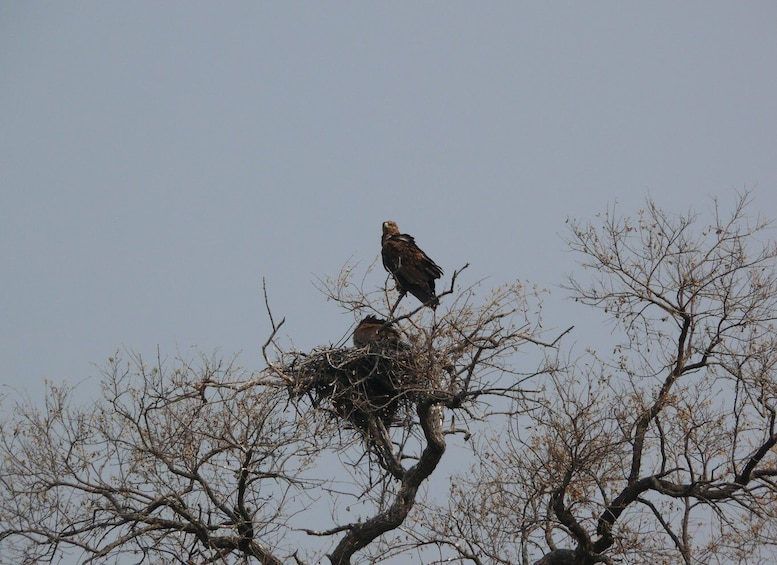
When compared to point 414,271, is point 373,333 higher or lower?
lower

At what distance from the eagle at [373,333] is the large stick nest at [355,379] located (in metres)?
0.07

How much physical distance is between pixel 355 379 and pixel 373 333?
1.78 feet

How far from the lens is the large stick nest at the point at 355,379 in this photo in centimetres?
1073

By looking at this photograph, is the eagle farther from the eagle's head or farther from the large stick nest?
the eagle's head

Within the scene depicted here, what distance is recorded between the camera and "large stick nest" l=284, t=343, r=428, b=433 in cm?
1073

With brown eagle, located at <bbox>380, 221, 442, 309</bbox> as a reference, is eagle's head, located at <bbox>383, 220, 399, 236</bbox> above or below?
above

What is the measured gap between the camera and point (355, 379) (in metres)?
11.0

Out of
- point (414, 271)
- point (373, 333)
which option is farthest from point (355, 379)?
point (414, 271)

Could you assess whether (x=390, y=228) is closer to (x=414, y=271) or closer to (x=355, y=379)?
(x=414, y=271)

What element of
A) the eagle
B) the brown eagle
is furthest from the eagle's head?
the eagle

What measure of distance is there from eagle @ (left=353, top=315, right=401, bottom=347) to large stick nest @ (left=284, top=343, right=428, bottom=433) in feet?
0.24

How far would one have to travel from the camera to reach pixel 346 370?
10922 mm

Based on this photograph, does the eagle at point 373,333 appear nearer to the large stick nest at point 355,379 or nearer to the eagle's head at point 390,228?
the large stick nest at point 355,379

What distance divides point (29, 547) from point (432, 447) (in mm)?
3805
